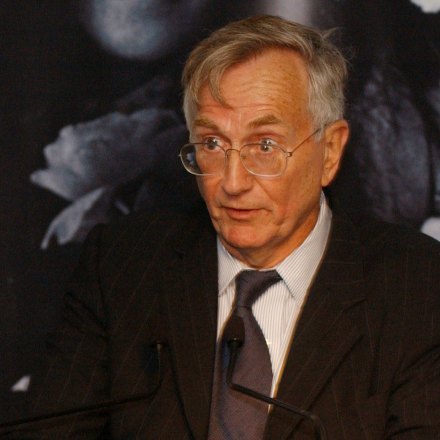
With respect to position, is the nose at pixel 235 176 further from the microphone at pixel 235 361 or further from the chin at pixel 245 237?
the microphone at pixel 235 361

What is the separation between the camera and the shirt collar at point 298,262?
239 centimetres

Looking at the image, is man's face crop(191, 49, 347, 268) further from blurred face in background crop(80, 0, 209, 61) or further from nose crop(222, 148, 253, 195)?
A: blurred face in background crop(80, 0, 209, 61)

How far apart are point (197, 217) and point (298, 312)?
0.44 metres

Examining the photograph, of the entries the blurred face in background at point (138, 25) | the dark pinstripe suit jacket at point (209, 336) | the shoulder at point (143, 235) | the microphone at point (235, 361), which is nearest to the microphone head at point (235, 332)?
the microphone at point (235, 361)

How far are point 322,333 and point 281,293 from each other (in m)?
0.17

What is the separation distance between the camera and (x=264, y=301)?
2.38 meters

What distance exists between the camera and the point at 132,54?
2.73 metres

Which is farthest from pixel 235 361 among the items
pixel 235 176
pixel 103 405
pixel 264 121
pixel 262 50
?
pixel 262 50

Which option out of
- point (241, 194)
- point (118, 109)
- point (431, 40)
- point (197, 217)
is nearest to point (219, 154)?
point (241, 194)

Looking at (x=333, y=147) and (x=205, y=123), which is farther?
(x=333, y=147)

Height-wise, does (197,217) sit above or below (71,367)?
above

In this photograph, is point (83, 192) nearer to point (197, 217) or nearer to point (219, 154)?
point (197, 217)

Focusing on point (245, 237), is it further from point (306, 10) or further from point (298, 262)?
point (306, 10)

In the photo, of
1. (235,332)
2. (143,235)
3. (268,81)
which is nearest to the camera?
(235,332)
